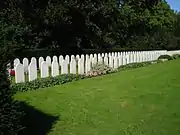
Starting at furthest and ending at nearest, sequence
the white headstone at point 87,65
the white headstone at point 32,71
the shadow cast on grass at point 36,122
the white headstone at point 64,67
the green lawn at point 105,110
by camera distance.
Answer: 1. the white headstone at point 87,65
2. the white headstone at point 64,67
3. the white headstone at point 32,71
4. the green lawn at point 105,110
5. the shadow cast on grass at point 36,122

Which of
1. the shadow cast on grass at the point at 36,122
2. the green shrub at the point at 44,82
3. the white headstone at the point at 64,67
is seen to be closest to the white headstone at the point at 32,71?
the green shrub at the point at 44,82

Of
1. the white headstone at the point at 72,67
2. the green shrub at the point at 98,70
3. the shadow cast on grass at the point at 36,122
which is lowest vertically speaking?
the shadow cast on grass at the point at 36,122

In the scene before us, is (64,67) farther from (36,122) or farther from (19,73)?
(36,122)

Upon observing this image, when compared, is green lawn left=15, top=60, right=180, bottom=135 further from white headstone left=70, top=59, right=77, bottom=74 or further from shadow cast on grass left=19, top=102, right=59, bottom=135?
white headstone left=70, top=59, right=77, bottom=74

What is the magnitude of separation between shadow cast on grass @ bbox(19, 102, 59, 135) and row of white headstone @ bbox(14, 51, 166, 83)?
434 cm

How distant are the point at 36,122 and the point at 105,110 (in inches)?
71.0

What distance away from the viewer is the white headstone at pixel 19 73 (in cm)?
1259

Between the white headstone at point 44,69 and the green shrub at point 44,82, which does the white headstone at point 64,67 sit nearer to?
the green shrub at point 44,82

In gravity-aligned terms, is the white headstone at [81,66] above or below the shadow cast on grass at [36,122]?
above

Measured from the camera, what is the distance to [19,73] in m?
12.7

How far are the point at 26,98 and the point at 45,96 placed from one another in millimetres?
606

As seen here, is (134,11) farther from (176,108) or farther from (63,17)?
(176,108)

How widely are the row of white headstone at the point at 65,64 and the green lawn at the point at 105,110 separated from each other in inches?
61.6

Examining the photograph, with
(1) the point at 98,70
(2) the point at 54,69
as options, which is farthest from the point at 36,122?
(1) the point at 98,70
